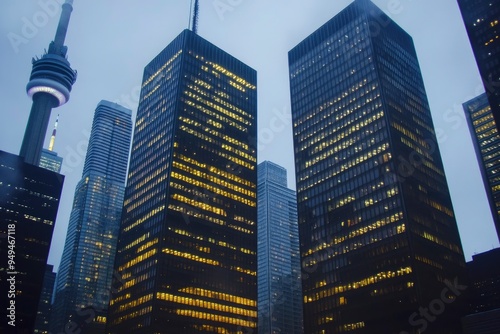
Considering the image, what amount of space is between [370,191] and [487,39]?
55.0 metres

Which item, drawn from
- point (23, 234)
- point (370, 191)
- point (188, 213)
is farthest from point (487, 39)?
point (23, 234)

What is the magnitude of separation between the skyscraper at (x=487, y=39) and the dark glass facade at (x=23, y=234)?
149 meters

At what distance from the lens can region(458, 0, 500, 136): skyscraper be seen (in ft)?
429

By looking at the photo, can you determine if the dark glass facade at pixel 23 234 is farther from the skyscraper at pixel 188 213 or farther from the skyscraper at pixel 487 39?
→ the skyscraper at pixel 487 39

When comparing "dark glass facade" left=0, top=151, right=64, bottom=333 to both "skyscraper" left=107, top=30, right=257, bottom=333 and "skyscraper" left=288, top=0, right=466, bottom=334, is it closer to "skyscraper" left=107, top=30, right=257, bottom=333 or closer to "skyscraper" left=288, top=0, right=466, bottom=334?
"skyscraper" left=107, top=30, right=257, bottom=333

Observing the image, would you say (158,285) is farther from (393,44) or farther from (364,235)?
(393,44)

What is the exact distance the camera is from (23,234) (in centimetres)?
16450

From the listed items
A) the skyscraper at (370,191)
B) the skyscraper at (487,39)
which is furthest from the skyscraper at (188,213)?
the skyscraper at (487,39)

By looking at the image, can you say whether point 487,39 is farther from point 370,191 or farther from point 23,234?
point 23,234

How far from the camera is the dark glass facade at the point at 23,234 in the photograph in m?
153

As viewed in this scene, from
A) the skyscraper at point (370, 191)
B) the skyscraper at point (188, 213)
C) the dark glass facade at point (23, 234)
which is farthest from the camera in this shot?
the dark glass facade at point (23, 234)

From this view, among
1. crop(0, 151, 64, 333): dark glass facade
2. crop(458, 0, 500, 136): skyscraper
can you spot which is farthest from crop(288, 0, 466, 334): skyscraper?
crop(0, 151, 64, 333): dark glass facade

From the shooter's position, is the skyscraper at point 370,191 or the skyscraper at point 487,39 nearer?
the skyscraper at point 487,39

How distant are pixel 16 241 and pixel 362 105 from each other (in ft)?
412
